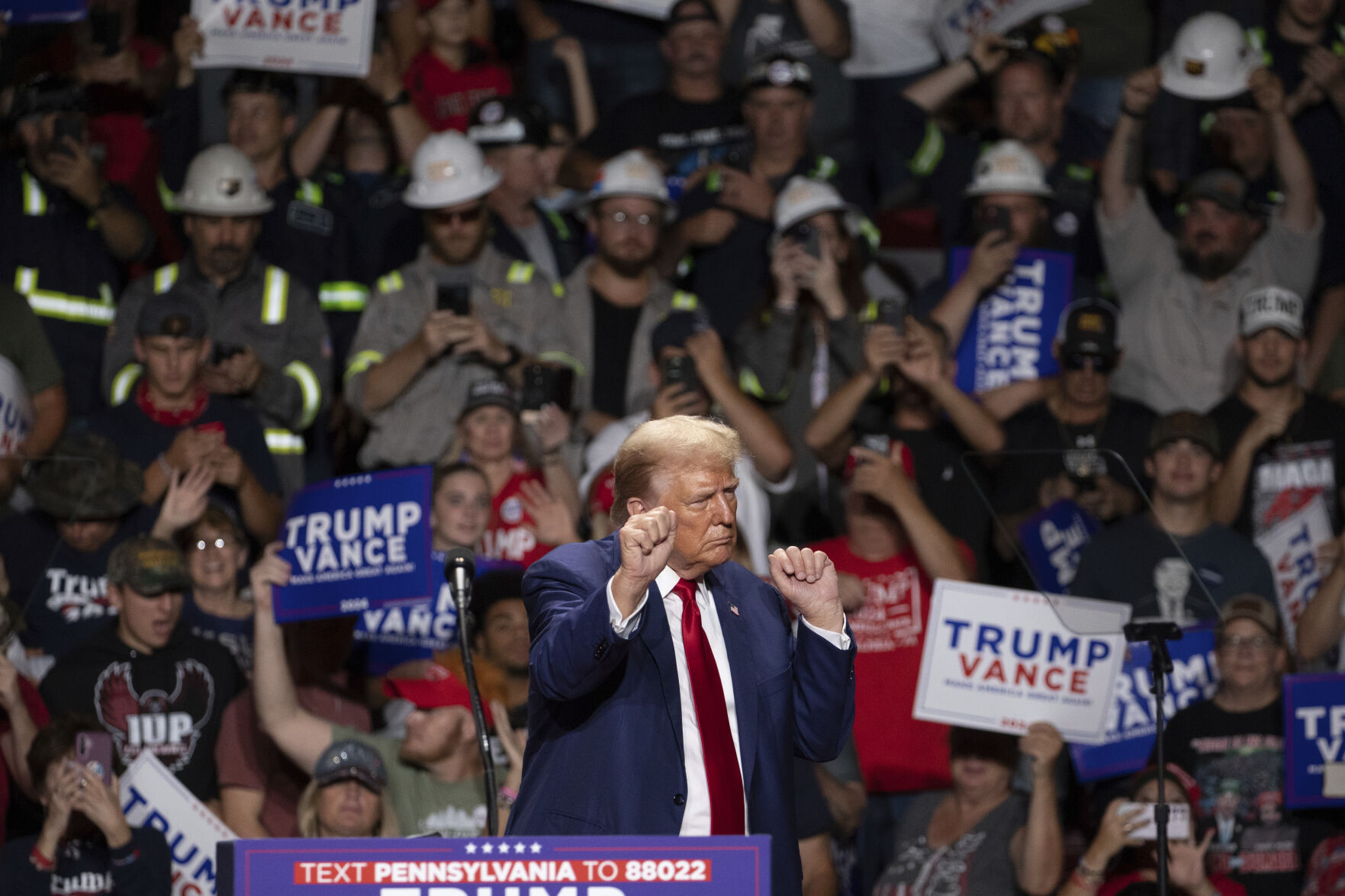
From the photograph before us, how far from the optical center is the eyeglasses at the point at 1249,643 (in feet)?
19.6

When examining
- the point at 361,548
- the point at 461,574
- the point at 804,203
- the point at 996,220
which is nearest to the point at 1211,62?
the point at 996,220

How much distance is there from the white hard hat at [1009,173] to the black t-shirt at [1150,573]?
228 centimetres

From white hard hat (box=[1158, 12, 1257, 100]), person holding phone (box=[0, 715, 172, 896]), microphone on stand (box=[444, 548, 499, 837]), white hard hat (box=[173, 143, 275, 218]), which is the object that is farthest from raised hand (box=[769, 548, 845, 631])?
white hard hat (box=[1158, 12, 1257, 100])

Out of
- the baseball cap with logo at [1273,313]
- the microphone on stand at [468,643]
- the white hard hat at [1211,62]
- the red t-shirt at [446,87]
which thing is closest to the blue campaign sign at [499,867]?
the microphone on stand at [468,643]

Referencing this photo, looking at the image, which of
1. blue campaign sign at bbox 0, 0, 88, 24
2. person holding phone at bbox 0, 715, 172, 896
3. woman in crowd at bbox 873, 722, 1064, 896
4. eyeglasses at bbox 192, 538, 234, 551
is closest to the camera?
person holding phone at bbox 0, 715, 172, 896

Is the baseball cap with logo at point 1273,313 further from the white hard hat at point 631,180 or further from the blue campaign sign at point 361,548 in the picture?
the blue campaign sign at point 361,548

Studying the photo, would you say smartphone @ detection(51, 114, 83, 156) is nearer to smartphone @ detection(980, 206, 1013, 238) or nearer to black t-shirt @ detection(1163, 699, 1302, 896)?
smartphone @ detection(980, 206, 1013, 238)

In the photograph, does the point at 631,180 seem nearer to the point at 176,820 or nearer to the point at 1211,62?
the point at 1211,62

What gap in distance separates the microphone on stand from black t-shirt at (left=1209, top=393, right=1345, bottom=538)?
374 cm

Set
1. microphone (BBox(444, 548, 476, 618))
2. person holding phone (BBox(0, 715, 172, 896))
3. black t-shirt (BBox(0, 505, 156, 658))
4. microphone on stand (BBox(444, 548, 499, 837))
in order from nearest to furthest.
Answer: microphone on stand (BBox(444, 548, 499, 837)) < microphone (BBox(444, 548, 476, 618)) < person holding phone (BBox(0, 715, 172, 896)) < black t-shirt (BBox(0, 505, 156, 658))

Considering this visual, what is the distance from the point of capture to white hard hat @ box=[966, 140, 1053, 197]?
25.1ft

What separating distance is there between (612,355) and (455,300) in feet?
2.56

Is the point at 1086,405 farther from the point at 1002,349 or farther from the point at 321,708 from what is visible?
the point at 321,708

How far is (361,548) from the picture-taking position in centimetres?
594
